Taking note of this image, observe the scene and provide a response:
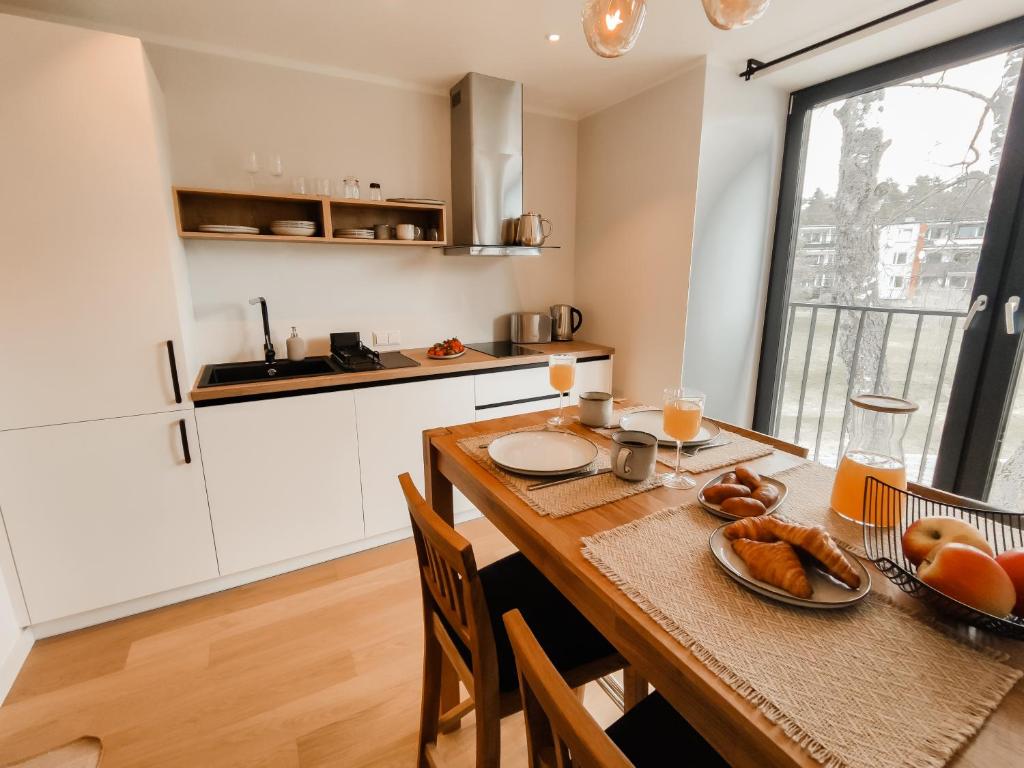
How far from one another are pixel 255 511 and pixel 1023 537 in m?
2.31

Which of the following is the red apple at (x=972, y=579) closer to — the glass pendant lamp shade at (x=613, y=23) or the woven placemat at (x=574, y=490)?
the woven placemat at (x=574, y=490)

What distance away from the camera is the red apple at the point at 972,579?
1.89 ft

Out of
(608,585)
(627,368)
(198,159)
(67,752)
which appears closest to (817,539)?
(608,585)

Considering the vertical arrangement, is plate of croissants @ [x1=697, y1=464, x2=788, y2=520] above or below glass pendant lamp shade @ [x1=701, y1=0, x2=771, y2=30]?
below

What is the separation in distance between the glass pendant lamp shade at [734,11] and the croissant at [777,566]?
1.00 m

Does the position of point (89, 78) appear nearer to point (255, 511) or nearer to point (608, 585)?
point (255, 511)

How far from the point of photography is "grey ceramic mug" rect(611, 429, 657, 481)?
1.03m

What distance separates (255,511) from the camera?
2.00 m

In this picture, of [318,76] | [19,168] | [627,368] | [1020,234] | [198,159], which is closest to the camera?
[19,168]

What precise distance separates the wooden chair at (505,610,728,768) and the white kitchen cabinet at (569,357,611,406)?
1983mm

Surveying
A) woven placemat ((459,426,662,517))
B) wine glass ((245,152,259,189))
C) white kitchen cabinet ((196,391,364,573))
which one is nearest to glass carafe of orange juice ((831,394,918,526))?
woven placemat ((459,426,662,517))

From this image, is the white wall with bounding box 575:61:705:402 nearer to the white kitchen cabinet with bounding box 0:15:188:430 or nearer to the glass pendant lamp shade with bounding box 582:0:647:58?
the glass pendant lamp shade with bounding box 582:0:647:58

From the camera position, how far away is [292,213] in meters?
2.35

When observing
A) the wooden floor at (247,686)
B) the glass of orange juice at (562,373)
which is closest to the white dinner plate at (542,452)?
the glass of orange juice at (562,373)
